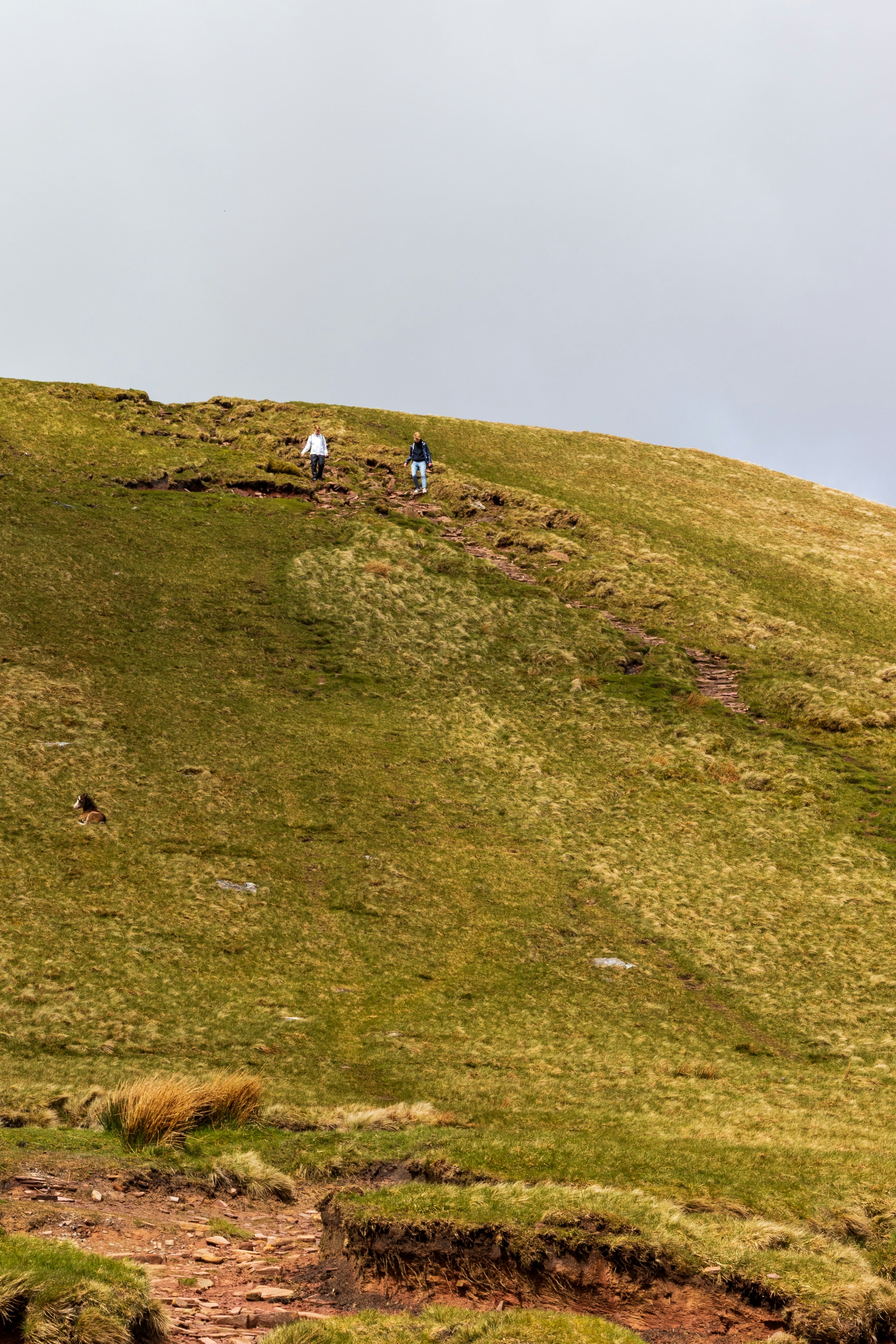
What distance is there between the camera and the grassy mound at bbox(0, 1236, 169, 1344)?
816cm

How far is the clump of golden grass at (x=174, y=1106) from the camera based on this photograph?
1416 centimetres

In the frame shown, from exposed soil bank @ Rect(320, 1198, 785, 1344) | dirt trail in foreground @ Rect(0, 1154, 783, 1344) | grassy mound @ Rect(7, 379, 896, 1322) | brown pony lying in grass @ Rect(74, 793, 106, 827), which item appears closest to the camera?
dirt trail in foreground @ Rect(0, 1154, 783, 1344)

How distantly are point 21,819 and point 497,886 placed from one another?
43.8 feet

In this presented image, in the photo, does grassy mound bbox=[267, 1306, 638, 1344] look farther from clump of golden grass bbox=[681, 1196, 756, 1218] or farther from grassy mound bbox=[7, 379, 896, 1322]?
grassy mound bbox=[7, 379, 896, 1322]

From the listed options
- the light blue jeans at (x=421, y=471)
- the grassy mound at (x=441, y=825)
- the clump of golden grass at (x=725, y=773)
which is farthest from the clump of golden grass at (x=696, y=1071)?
the light blue jeans at (x=421, y=471)

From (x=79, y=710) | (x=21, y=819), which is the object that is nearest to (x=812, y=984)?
(x=21, y=819)

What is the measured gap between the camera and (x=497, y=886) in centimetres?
2750

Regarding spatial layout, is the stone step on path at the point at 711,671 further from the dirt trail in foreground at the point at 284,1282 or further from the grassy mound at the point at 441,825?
the dirt trail in foreground at the point at 284,1282

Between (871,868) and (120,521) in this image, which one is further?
(120,521)

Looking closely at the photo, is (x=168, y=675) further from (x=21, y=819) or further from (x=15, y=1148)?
(x=15, y=1148)

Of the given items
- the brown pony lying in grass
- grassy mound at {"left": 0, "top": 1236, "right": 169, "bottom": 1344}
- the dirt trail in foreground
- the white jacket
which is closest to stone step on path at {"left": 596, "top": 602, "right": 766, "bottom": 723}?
the white jacket

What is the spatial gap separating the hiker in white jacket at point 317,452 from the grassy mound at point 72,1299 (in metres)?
50.5

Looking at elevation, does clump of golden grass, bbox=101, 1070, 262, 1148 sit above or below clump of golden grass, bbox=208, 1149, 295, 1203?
above

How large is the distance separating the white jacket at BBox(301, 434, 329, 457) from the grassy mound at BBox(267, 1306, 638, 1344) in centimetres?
5073
